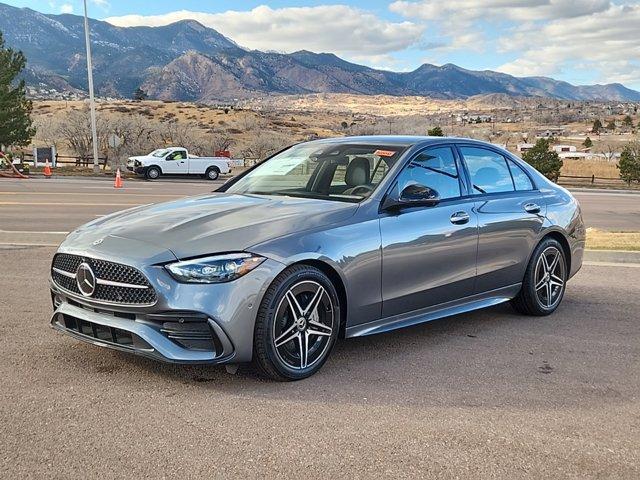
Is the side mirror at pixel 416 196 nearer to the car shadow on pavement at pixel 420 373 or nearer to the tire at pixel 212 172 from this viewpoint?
the car shadow on pavement at pixel 420 373

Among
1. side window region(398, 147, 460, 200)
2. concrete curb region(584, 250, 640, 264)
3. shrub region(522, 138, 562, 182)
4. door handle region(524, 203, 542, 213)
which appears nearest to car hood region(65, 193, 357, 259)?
side window region(398, 147, 460, 200)

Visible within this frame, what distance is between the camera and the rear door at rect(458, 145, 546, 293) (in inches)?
225

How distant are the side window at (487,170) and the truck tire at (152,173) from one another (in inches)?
1254

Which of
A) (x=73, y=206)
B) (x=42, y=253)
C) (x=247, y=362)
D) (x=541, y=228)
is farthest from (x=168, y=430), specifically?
(x=73, y=206)

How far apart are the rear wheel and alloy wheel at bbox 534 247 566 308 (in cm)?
3190

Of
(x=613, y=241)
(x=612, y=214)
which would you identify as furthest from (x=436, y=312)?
(x=612, y=214)

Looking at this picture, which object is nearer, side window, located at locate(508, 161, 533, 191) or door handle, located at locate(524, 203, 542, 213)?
door handle, located at locate(524, 203, 542, 213)

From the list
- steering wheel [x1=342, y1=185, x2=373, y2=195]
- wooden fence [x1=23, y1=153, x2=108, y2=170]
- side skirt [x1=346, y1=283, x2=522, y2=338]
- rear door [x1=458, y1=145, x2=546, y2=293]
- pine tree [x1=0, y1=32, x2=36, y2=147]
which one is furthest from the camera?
wooden fence [x1=23, y1=153, x2=108, y2=170]

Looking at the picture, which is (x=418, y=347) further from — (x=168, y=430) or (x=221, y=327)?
(x=168, y=430)

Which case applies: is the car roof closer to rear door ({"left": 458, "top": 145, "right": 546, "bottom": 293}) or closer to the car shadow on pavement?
rear door ({"left": 458, "top": 145, "right": 546, "bottom": 293})

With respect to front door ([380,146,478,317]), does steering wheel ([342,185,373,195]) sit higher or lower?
higher

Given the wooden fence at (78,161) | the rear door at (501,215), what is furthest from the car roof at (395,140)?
the wooden fence at (78,161)

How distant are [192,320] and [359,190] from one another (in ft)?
5.76

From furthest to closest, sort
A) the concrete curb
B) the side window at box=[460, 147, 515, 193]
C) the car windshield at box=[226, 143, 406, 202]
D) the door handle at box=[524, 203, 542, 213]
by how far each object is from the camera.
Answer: the concrete curb → the door handle at box=[524, 203, 542, 213] → the side window at box=[460, 147, 515, 193] → the car windshield at box=[226, 143, 406, 202]
